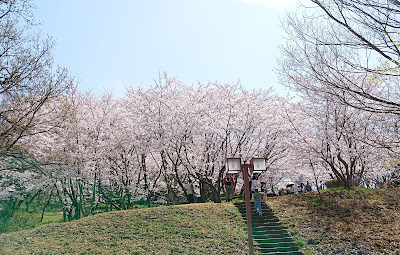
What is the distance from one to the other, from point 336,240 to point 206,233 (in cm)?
480

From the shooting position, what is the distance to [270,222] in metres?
15.0

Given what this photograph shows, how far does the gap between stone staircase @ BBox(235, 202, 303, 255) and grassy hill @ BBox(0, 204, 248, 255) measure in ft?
1.98

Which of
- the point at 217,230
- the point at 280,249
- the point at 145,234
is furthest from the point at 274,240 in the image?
the point at 145,234

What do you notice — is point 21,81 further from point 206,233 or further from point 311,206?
point 311,206

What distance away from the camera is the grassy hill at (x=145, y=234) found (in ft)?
39.9

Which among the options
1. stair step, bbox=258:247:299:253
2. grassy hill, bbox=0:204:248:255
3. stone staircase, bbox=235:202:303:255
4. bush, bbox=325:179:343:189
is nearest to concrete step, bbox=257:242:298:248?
stone staircase, bbox=235:202:303:255

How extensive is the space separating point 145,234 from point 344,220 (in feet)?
26.6

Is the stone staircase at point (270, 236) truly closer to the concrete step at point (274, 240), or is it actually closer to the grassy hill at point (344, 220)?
the concrete step at point (274, 240)

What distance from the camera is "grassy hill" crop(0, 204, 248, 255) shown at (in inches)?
479

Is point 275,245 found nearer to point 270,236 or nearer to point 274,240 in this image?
point 274,240

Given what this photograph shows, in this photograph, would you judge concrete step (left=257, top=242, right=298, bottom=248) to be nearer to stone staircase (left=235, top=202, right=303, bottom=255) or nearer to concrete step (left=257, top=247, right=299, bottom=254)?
stone staircase (left=235, top=202, right=303, bottom=255)

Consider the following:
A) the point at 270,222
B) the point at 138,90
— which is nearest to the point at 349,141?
the point at 270,222

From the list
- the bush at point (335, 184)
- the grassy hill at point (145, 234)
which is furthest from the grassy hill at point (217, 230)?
the bush at point (335, 184)

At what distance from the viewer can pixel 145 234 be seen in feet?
44.8
